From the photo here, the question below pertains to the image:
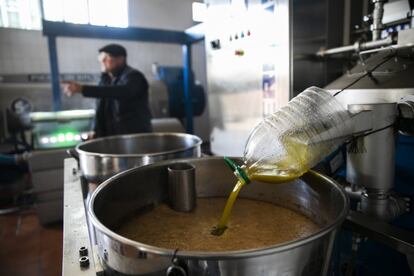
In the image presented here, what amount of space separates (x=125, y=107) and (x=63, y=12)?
317cm

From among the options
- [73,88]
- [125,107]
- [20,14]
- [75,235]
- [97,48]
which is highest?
[20,14]

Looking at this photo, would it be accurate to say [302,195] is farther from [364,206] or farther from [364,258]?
[364,258]

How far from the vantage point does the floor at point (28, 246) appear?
1886 mm

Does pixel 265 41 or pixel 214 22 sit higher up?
pixel 214 22

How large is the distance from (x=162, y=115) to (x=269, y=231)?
346 centimetres

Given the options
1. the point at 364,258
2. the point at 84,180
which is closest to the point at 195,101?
the point at 84,180

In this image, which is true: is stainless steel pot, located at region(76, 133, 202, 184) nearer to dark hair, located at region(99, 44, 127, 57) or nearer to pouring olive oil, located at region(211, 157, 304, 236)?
pouring olive oil, located at region(211, 157, 304, 236)

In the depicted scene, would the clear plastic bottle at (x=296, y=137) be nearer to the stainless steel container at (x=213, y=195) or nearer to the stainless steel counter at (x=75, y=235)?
the stainless steel container at (x=213, y=195)

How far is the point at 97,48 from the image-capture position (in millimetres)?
4441

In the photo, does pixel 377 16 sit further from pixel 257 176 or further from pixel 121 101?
pixel 121 101

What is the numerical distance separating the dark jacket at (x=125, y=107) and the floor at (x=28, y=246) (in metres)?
0.90

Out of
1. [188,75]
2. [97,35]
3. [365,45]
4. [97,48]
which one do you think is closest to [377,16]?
[365,45]

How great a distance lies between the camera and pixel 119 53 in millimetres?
1988

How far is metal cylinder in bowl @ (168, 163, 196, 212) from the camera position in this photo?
2.55 ft
